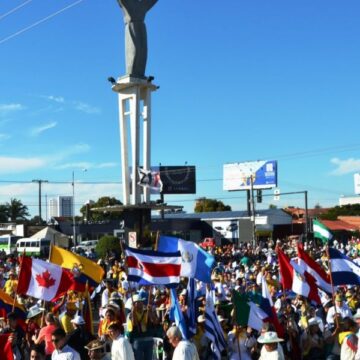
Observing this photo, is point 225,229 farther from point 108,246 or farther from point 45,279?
point 45,279

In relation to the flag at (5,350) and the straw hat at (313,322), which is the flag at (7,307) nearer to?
the flag at (5,350)

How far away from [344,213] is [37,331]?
102339 millimetres

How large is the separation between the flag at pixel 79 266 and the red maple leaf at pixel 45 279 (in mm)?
1463

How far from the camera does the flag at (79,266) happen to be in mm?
12414

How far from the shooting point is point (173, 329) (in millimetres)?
7398

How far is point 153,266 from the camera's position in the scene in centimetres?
1073

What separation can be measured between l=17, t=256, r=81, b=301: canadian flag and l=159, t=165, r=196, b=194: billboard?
69.3 meters

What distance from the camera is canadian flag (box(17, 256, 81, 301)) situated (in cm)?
1047

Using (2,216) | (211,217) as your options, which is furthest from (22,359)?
(2,216)

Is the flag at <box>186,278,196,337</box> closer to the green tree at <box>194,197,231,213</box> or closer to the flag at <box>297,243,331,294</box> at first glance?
the flag at <box>297,243,331,294</box>

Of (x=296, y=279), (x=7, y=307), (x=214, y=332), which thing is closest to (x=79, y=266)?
(x=7, y=307)

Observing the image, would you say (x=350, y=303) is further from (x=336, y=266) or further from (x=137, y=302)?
(x=137, y=302)

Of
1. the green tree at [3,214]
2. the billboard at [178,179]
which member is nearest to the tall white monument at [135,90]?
the billboard at [178,179]

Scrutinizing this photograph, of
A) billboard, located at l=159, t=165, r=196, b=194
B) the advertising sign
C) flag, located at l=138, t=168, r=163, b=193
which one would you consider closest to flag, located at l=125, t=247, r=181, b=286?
flag, located at l=138, t=168, r=163, b=193
